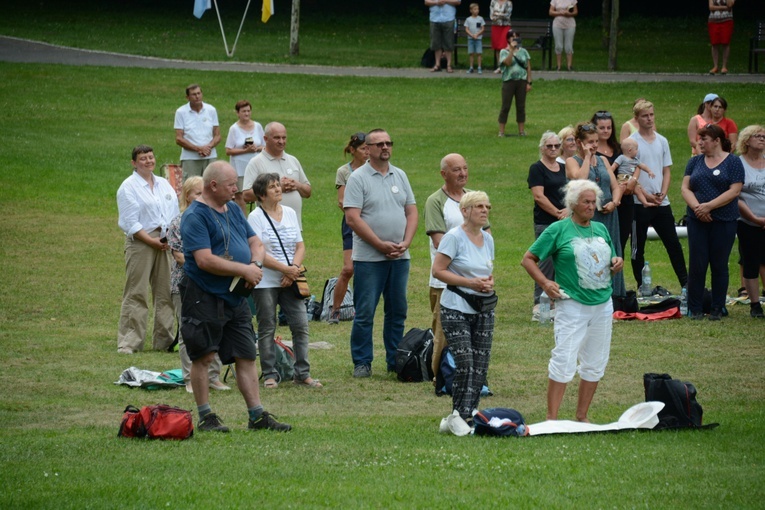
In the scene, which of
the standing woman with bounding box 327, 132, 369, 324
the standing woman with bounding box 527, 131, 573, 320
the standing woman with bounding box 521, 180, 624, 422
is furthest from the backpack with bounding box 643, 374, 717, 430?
the standing woman with bounding box 327, 132, 369, 324

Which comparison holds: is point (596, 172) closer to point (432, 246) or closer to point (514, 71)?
point (432, 246)

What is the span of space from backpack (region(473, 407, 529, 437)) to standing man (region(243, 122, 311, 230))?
4.27m

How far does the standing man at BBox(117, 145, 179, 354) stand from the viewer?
11.5 m

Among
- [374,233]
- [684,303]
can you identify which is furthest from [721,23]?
[374,233]

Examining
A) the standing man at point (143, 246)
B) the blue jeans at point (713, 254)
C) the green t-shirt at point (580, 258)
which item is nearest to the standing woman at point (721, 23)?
the blue jeans at point (713, 254)

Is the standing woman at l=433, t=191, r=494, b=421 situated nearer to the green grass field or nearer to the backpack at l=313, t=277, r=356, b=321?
the green grass field

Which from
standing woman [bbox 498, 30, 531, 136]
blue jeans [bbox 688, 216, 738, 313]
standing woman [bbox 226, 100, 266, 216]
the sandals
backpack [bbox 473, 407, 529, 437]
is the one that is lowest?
the sandals

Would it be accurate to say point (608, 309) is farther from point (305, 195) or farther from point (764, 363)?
point (305, 195)

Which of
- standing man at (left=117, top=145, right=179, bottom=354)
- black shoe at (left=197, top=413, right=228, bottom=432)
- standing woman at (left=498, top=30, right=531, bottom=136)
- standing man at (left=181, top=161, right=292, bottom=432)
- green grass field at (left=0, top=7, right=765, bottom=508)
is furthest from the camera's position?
standing woman at (left=498, top=30, right=531, bottom=136)

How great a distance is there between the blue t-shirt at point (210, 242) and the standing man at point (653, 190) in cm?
641

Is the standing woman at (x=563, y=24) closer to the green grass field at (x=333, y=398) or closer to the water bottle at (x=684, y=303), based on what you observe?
the green grass field at (x=333, y=398)

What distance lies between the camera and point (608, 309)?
27.4ft

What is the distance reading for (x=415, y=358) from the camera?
10188mm

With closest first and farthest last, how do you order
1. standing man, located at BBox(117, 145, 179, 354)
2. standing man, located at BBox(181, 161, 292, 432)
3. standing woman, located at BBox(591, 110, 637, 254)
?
standing man, located at BBox(181, 161, 292, 432) < standing man, located at BBox(117, 145, 179, 354) < standing woman, located at BBox(591, 110, 637, 254)
